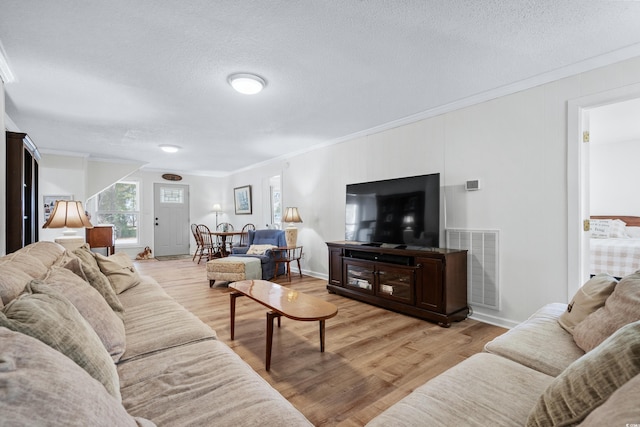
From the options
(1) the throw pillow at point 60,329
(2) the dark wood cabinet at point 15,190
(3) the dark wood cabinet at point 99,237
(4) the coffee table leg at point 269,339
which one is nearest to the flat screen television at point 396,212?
(4) the coffee table leg at point 269,339

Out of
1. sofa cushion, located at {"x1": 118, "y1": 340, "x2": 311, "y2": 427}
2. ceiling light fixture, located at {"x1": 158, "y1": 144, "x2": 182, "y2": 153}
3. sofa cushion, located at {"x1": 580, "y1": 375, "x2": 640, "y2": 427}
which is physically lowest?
sofa cushion, located at {"x1": 118, "y1": 340, "x2": 311, "y2": 427}

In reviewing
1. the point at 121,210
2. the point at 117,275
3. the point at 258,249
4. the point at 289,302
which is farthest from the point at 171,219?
the point at 289,302

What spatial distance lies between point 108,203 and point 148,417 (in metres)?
7.87

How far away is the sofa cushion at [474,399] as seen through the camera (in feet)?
3.24

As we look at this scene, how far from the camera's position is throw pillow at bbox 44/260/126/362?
4.46 feet

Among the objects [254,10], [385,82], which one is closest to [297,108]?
[385,82]

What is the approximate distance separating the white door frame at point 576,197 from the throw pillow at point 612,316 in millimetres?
1267

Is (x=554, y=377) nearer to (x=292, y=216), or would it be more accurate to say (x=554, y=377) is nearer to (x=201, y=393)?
(x=201, y=393)

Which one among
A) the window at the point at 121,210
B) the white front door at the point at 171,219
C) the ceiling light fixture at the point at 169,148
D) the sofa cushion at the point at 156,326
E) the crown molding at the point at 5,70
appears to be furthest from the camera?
the white front door at the point at 171,219

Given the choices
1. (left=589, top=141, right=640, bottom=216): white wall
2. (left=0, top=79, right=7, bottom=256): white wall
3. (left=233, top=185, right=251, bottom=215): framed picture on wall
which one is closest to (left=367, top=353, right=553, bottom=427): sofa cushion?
(left=0, top=79, right=7, bottom=256): white wall

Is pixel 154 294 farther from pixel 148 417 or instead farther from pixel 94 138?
pixel 94 138

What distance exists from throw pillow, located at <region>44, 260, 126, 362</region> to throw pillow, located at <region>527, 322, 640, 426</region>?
1.62 metres

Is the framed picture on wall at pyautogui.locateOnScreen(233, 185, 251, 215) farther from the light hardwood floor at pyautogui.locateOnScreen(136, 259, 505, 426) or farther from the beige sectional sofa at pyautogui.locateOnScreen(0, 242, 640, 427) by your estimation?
the beige sectional sofa at pyautogui.locateOnScreen(0, 242, 640, 427)

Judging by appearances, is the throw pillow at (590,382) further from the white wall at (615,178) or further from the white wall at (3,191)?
the white wall at (615,178)
